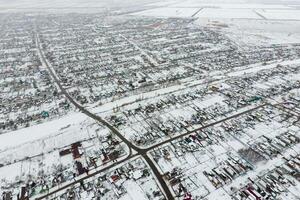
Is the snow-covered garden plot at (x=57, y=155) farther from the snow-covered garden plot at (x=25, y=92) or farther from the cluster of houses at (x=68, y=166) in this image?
the snow-covered garden plot at (x=25, y=92)

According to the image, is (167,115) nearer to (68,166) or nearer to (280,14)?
(68,166)

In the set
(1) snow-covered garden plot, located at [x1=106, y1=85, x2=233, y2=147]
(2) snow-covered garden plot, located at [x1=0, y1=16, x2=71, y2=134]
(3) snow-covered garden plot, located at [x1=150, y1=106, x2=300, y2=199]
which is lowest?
(3) snow-covered garden plot, located at [x1=150, y1=106, x2=300, y2=199]

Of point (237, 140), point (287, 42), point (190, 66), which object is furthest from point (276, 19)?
point (237, 140)

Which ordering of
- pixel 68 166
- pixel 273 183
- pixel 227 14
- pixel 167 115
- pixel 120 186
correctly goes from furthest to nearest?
pixel 227 14 → pixel 167 115 → pixel 68 166 → pixel 120 186 → pixel 273 183

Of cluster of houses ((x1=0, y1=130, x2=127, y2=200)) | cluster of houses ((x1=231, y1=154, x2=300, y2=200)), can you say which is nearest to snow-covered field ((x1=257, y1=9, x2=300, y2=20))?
cluster of houses ((x1=231, y1=154, x2=300, y2=200))

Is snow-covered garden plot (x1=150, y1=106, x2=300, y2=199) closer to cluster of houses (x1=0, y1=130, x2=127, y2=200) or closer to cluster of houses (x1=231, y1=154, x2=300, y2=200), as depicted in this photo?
cluster of houses (x1=231, y1=154, x2=300, y2=200)

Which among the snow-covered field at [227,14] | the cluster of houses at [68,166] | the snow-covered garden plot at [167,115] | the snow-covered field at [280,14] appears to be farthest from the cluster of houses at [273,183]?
the snow-covered field at [280,14]

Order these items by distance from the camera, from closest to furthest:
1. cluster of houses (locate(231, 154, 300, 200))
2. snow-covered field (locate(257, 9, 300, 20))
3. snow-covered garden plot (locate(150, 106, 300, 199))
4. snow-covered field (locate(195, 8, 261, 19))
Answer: cluster of houses (locate(231, 154, 300, 200)), snow-covered garden plot (locate(150, 106, 300, 199)), snow-covered field (locate(257, 9, 300, 20)), snow-covered field (locate(195, 8, 261, 19))

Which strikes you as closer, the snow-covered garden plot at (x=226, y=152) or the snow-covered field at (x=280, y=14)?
the snow-covered garden plot at (x=226, y=152)

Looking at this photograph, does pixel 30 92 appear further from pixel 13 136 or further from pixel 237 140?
pixel 237 140

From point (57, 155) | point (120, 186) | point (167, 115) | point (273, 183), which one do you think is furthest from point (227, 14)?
point (120, 186)

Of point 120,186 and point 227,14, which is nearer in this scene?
point 120,186
